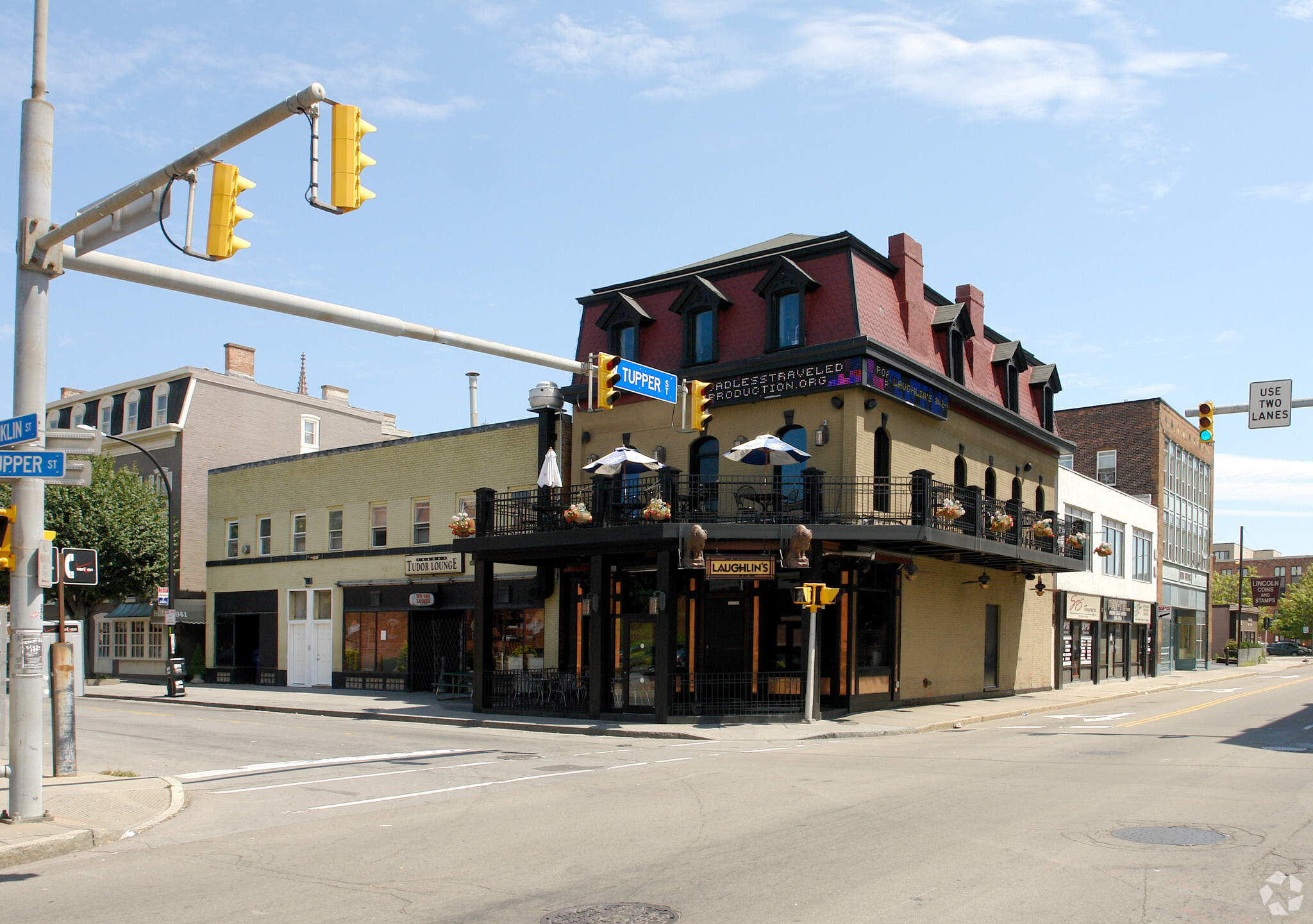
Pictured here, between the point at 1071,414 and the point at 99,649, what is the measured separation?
4521cm

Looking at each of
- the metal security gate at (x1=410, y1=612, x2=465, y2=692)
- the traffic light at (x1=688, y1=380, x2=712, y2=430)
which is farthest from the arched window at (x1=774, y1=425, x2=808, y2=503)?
the metal security gate at (x1=410, y1=612, x2=465, y2=692)

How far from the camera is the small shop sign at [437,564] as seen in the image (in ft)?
99.9

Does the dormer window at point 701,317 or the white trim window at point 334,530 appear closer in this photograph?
the dormer window at point 701,317

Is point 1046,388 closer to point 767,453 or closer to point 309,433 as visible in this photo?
point 767,453

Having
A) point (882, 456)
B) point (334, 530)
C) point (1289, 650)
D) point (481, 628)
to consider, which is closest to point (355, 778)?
point (481, 628)

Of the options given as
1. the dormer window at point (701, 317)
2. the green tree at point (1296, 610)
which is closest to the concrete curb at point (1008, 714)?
the dormer window at point (701, 317)

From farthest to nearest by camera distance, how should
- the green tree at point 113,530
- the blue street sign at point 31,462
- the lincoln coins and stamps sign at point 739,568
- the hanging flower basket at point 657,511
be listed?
1. the green tree at point 113,530
2. the lincoln coins and stamps sign at point 739,568
3. the hanging flower basket at point 657,511
4. the blue street sign at point 31,462

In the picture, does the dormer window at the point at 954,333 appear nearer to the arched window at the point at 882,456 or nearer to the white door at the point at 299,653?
the arched window at the point at 882,456

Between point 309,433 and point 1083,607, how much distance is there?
3105cm

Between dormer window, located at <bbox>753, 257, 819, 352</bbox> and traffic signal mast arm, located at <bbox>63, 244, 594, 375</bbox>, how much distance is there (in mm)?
13341

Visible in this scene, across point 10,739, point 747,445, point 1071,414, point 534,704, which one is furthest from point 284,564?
point 1071,414

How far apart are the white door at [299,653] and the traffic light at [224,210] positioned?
91.0 feet

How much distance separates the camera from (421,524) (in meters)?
32.1

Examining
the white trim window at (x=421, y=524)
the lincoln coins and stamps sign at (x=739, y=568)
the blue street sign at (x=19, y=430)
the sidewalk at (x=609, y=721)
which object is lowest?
the sidewalk at (x=609, y=721)
